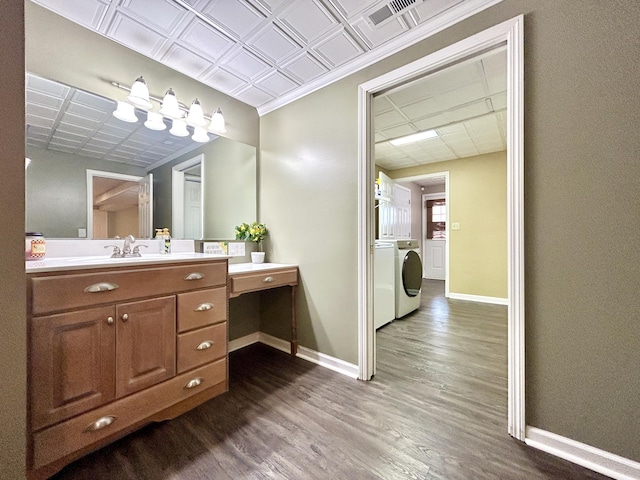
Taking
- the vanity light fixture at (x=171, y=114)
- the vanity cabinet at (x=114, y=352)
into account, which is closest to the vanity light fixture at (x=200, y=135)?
the vanity light fixture at (x=171, y=114)

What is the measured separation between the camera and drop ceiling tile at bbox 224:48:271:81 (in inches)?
71.2

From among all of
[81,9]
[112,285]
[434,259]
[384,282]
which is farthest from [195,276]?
[434,259]

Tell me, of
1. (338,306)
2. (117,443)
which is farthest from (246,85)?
(117,443)

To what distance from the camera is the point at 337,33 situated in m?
1.64

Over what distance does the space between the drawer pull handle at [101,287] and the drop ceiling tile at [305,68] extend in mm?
1865

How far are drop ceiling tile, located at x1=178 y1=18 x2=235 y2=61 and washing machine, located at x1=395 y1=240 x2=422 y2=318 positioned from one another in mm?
2626

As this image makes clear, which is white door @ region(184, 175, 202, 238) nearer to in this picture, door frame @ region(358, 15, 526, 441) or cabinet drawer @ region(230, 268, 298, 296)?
cabinet drawer @ region(230, 268, 298, 296)

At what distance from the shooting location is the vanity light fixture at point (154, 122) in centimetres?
186

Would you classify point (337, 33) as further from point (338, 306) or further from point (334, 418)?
point (334, 418)

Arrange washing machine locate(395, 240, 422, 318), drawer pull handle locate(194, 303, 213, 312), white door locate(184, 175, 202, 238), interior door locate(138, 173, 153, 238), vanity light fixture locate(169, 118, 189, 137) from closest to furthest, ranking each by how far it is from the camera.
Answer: drawer pull handle locate(194, 303, 213, 312), interior door locate(138, 173, 153, 238), vanity light fixture locate(169, 118, 189, 137), white door locate(184, 175, 202, 238), washing machine locate(395, 240, 422, 318)

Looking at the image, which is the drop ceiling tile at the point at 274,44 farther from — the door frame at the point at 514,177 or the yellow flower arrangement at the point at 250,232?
the yellow flower arrangement at the point at 250,232

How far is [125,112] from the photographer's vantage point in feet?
5.76

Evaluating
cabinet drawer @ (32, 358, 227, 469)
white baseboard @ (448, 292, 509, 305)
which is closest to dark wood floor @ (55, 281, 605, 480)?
cabinet drawer @ (32, 358, 227, 469)

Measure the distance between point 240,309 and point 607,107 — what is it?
2.78m
